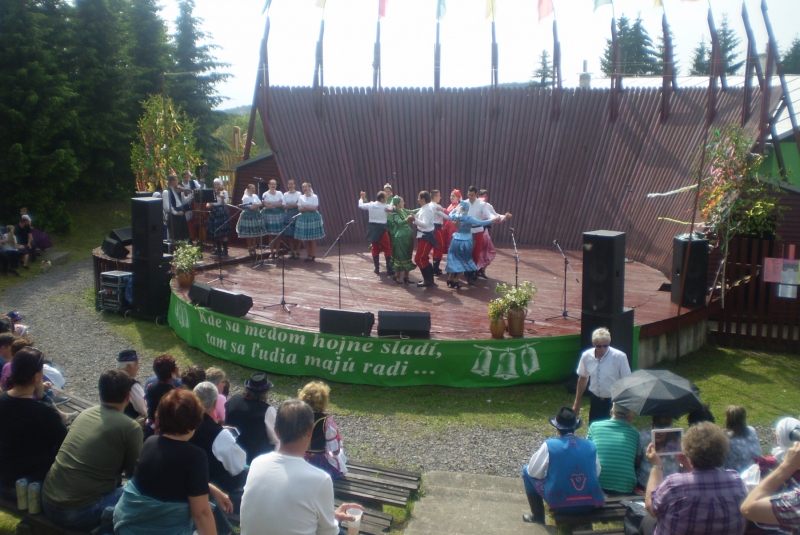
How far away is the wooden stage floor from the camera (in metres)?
9.24

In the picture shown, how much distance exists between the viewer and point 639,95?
14.8 m

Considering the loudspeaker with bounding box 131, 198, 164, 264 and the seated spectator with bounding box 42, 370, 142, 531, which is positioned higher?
the loudspeaker with bounding box 131, 198, 164, 264

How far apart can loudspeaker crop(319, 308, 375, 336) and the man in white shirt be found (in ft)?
17.1

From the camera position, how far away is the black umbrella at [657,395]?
5.04 m

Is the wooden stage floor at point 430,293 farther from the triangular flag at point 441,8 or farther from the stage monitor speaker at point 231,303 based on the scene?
the triangular flag at point 441,8

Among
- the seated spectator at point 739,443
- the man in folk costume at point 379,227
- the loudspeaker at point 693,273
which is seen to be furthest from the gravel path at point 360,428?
the man in folk costume at point 379,227

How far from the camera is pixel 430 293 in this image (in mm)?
10930

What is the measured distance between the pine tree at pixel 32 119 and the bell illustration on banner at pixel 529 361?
15.2 metres

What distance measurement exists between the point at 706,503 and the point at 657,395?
1.83 m

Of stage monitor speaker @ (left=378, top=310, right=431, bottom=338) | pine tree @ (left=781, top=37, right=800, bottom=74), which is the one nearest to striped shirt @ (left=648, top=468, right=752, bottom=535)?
stage monitor speaker @ (left=378, top=310, right=431, bottom=338)

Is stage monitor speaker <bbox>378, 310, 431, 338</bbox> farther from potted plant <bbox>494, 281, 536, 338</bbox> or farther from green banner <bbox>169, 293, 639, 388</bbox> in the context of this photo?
potted plant <bbox>494, 281, 536, 338</bbox>

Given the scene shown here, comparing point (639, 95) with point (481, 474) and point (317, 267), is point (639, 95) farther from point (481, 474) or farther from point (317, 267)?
point (481, 474)

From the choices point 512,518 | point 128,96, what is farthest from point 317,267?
point 128,96

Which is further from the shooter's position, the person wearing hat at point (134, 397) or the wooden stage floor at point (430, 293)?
the wooden stage floor at point (430, 293)
